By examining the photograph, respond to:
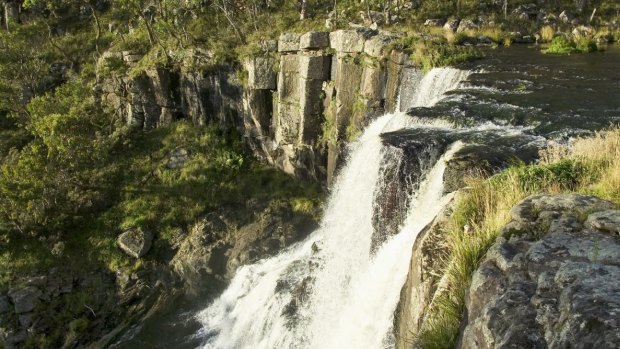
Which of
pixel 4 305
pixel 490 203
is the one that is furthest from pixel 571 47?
pixel 4 305

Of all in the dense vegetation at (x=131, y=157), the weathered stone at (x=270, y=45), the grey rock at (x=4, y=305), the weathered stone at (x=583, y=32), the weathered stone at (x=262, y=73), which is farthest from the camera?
the weathered stone at (x=583, y=32)

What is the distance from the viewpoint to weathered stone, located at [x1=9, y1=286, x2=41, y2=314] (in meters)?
21.2

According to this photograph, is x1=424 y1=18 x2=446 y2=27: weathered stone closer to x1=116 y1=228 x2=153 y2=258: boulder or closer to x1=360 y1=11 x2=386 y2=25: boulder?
x1=360 y1=11 x2=386 y2=25: boulder

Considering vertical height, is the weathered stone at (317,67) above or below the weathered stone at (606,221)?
above

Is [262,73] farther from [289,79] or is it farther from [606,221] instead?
[606,221]

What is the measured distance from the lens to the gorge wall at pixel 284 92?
20.8 metres

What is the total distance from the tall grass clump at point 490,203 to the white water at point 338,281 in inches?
84.0

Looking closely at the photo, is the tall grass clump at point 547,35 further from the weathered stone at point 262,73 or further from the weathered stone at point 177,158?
the weathered stone at point 177,158

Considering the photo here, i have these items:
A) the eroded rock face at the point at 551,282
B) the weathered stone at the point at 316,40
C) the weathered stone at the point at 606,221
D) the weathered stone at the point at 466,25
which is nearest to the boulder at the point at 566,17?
the weathered stone at the point at 466,25

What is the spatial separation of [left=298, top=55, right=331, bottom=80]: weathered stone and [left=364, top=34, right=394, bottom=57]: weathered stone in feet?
8.23

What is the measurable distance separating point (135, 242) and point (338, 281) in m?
12.3

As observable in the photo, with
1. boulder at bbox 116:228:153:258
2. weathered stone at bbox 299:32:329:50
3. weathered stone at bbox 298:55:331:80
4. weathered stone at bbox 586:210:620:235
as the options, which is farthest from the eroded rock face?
boulder at bbox 116:228:153:258

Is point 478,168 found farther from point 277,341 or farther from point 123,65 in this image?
point 123,65

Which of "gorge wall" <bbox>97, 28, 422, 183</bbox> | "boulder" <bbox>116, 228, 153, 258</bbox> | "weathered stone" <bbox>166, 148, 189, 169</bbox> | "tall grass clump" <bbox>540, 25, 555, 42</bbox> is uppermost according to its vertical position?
"tall grass clump" <bbox>540, 25, 555, 42</bbox>
